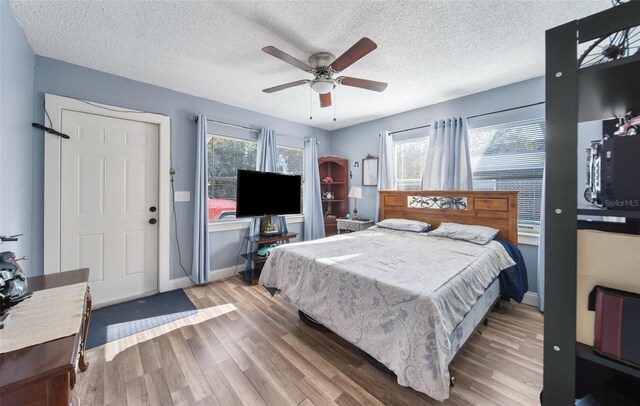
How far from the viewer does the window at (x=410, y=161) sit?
152 inches

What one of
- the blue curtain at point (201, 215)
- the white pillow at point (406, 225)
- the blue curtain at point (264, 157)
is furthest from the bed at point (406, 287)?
the blue curtain at point (264, 157)

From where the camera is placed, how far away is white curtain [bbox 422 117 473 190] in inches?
126

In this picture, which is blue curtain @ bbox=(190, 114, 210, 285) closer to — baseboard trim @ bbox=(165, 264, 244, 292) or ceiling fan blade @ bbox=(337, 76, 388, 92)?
baseboard trim @ bbox=(165, 264, 244, 292)

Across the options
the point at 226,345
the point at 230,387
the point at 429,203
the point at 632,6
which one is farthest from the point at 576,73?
the point at 429,203

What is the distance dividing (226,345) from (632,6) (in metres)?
2.68

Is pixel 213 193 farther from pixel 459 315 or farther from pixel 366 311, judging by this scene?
pixel 459 315

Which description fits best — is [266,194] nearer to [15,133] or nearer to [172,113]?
[172,113]

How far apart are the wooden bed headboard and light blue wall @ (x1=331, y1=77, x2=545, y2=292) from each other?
0.41 m

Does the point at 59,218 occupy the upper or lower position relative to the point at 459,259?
upper

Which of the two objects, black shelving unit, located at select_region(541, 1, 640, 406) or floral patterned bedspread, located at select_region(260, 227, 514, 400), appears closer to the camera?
black shelving unit, located at select_region(541, 1, 640, 406)

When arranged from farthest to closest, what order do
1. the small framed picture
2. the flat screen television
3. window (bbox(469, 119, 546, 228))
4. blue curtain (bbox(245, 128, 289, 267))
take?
the small framed picture < blue curtain (bbox(245, 128, 289, 267)) < the flat screen television < window (bbox(469, 119, 546, 228))

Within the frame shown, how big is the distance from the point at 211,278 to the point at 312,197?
6.81ft

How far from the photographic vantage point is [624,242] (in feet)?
2.02

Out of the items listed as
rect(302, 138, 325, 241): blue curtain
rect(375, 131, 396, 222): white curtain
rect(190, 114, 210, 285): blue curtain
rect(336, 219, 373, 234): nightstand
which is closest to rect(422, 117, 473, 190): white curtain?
rect(375, 131, 396, 222): white curtain
